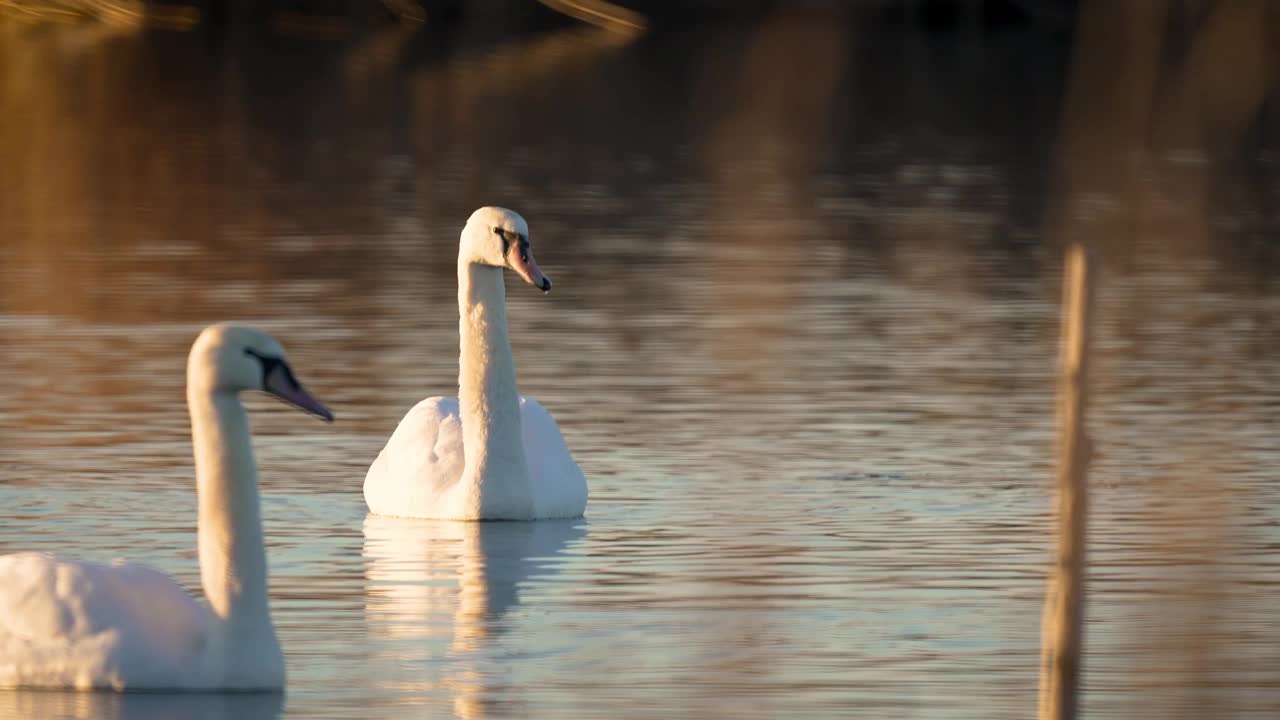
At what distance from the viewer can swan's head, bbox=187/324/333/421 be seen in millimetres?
9594

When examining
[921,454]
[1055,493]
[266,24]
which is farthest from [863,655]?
[266,24]

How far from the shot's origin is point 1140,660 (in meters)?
10.1

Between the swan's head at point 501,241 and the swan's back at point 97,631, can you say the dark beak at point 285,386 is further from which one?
the swan's head at point 501,241

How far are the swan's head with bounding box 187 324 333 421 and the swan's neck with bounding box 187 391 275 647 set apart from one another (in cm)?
4

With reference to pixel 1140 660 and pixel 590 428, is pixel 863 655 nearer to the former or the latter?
pixel 1140 660

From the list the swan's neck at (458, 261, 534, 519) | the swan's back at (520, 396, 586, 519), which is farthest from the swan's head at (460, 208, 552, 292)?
the swan's back at (520, 396, 586, 519)

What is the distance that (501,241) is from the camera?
13.3 meters

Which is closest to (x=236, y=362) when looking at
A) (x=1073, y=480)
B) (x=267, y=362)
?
(x=267, y=362)

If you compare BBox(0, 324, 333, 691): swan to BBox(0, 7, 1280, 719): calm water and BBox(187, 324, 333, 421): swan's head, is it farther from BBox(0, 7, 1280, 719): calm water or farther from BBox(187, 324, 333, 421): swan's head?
BBox(0, 7, 1280, 719): calm water

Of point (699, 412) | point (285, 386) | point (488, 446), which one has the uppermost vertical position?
point (285, 386)

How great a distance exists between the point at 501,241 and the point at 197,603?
12.9 feet

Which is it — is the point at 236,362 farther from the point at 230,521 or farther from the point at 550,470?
the point at 550,470

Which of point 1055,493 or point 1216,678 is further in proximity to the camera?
point 1055,493

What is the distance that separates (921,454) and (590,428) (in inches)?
68.3
